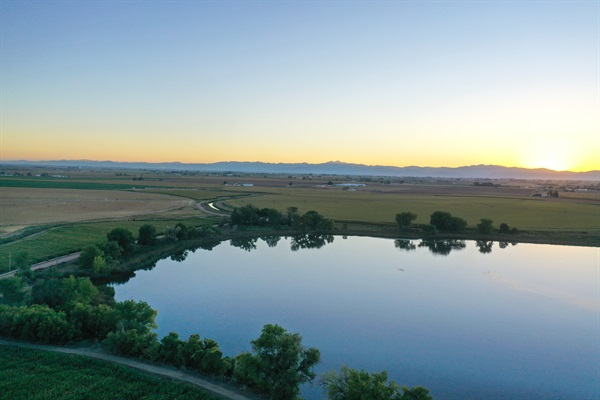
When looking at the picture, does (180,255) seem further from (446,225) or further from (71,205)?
(71,205)

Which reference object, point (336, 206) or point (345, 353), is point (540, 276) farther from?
point (336, 206)

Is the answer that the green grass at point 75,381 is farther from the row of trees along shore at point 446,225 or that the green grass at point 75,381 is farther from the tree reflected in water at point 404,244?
the row of trees along shore at point 446,225

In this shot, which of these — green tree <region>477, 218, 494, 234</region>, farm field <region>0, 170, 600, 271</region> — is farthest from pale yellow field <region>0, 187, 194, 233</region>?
green tree <region>477, 218, 494, 234</region>

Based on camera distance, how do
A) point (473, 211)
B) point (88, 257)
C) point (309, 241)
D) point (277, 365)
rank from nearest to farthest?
point (277, 365), point (88, 257), point (309, 241), point (473, 211)

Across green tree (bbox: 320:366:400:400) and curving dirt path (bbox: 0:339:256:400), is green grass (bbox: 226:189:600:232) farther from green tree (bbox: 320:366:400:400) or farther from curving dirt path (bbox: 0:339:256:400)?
green tree (bbox: 320:366:400:400)

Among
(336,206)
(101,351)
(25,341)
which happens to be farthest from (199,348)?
(336,206)

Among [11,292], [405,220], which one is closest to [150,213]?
[11,292]
